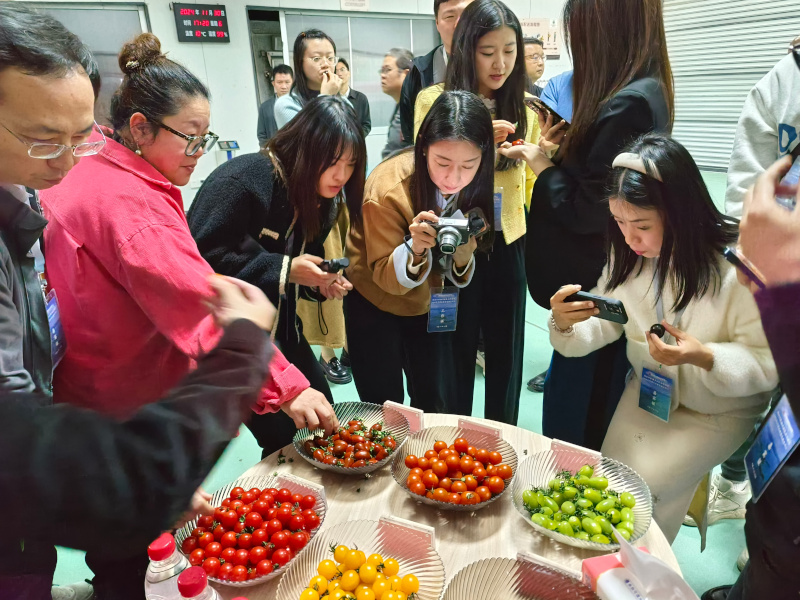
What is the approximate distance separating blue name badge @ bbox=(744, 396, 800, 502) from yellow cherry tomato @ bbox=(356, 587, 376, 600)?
2.87 ft

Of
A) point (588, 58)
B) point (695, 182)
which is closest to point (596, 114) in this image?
point (588, 58)

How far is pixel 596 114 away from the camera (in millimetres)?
1628

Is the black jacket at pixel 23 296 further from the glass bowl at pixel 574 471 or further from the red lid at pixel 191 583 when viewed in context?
the glass bowl at pixel 574 471

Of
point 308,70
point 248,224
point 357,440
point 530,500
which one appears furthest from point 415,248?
point 308,70

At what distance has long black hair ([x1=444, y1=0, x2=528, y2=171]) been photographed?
76.0 inches

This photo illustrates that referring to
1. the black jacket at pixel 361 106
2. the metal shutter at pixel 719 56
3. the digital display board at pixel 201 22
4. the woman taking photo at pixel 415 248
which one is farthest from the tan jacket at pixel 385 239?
the metal shutter at pixel 719 56

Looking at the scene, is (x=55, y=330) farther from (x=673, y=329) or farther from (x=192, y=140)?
(x=673, y=329)

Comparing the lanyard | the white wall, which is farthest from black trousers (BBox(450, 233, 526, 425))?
the white wall

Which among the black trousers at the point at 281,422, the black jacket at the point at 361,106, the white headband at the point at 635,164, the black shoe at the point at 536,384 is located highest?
the black jacket at the point at 361,106

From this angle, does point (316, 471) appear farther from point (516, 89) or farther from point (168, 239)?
point (516, 89)

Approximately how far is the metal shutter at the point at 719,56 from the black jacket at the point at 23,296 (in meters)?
5.25

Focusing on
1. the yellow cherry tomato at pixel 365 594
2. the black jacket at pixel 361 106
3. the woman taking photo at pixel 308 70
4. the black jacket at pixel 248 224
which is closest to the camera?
the yellow cherry tomato at pixel 365 594

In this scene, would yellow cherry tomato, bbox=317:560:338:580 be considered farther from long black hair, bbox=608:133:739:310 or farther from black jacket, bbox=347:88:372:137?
black jacket, bbox=347:88:372:137

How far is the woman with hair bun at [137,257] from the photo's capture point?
1.07m
